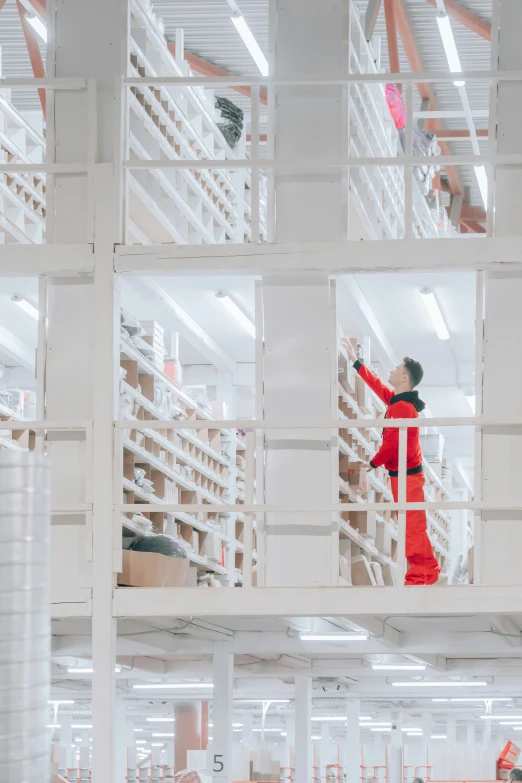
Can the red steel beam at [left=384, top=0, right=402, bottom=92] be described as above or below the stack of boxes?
above

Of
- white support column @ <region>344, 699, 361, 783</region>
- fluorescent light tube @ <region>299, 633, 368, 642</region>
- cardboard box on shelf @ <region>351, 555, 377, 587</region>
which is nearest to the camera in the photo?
cardboard box on shelf @ <region>351, 555, 377, 587</region>

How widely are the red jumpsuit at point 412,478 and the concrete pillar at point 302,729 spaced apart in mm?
7943

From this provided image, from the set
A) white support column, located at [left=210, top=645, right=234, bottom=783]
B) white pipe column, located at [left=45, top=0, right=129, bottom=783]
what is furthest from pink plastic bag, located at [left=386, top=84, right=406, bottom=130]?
white support column, located at [left=210, top=645, right=234, bottom=783]

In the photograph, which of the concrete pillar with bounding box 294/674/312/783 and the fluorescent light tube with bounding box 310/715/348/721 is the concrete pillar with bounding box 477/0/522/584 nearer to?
the concrete pillar with bounding box 294/674/312/783

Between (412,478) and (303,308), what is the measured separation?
154 cm

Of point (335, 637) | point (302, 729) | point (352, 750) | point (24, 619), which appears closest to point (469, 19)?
point (335, 637)

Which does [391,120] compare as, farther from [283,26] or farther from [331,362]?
[331,362]

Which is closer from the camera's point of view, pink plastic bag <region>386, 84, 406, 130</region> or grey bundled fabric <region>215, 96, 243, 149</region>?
grey bundled fabric <region>215, 96, 243, 149</region>

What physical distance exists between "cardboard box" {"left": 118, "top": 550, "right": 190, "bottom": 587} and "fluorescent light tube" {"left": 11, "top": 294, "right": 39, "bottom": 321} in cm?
421

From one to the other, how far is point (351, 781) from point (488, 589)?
499 inches

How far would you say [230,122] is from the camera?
15445 millimetres

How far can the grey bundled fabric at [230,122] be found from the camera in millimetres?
15359

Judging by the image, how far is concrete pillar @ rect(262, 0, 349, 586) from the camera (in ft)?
31.9

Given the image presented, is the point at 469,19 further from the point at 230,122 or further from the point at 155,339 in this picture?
the point at 155,339
